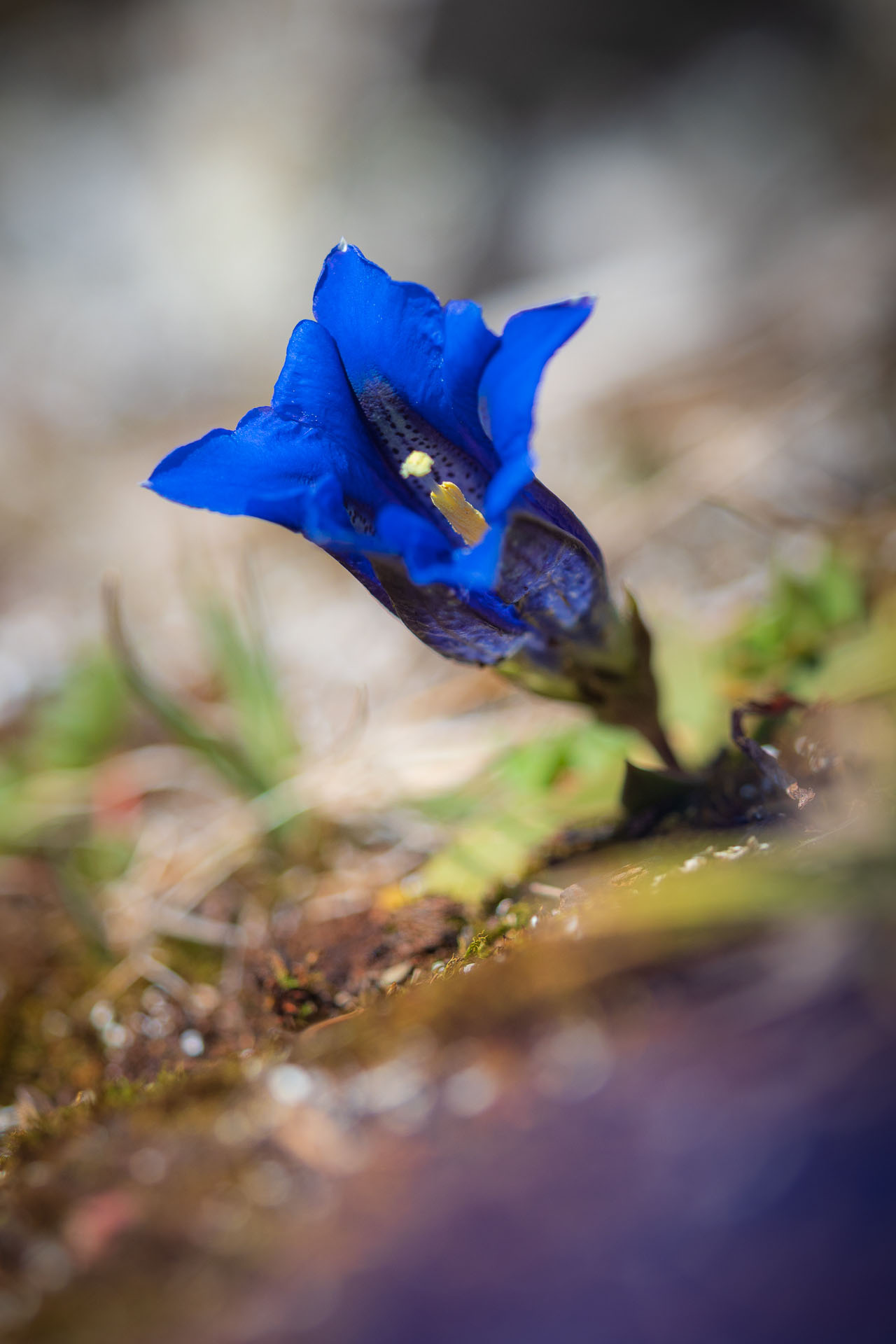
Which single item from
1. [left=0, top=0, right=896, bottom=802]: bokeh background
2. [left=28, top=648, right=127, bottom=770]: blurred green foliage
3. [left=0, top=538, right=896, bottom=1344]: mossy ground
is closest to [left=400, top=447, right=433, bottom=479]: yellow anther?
[left=0, top=538, right=896, bottom=1344]: mossy ground

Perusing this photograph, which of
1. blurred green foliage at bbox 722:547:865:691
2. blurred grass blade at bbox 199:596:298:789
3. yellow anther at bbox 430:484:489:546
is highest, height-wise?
yellow anther at bbox 430:484:489:546

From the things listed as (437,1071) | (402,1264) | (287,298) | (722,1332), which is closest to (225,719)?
(437,1071)

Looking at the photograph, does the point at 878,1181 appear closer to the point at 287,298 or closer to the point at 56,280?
the point at 287,298

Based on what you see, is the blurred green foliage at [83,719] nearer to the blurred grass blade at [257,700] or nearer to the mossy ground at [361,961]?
the mossy ground at [361,961]

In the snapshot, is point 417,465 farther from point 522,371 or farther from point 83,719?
point 83,719

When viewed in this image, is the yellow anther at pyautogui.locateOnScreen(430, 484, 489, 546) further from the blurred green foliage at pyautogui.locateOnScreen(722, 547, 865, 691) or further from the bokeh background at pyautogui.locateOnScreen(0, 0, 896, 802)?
the bokeh background at pyautogui.locateOnScreen(0, 0, 896, 802)

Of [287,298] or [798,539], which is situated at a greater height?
[287,298]

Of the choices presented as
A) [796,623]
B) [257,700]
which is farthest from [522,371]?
[257,700]
